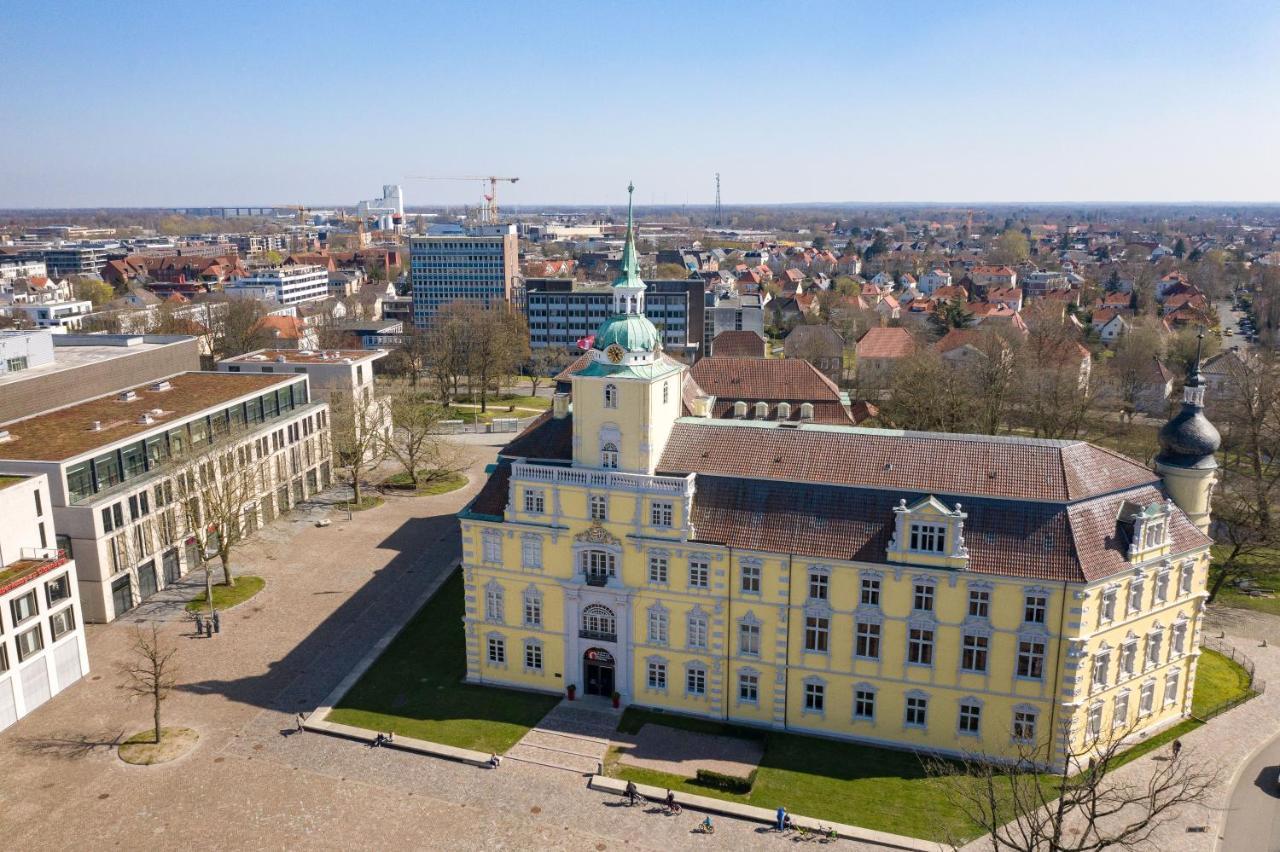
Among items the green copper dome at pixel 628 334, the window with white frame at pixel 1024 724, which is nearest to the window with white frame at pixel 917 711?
the window with white frame at pixel 1024 724

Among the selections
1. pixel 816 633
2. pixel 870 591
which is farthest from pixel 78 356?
pixel 870 591

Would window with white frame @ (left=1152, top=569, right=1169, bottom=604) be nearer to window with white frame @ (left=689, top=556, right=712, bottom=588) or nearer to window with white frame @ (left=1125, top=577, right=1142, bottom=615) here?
window with white frame @ (left=1125, top=577, right=1142, bottom=615)

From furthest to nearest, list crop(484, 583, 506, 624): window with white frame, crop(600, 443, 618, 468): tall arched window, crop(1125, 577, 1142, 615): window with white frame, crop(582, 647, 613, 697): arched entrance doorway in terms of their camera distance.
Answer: crop(484, 583, 506, 624): window with white frame, crop(582, 647, 613, 697): arched entrance doorway, crop(600, 443, 618, 468): tall arched window, crop(1125, 577, 1142, 615): window with white frame

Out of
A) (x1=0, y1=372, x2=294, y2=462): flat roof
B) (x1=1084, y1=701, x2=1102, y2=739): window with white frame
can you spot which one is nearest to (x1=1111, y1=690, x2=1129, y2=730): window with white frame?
(x1=1084, y1=701, x2=1102, y2=739): window with white frame

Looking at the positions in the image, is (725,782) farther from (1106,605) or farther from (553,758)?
(1106,605)

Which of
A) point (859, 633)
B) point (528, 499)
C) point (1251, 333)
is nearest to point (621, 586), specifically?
point (528, 499)

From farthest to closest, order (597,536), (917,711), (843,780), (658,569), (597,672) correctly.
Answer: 1. (597,672)
2. (597,536)
3. (658,569)
4. (917,711)
5. (843,780)
